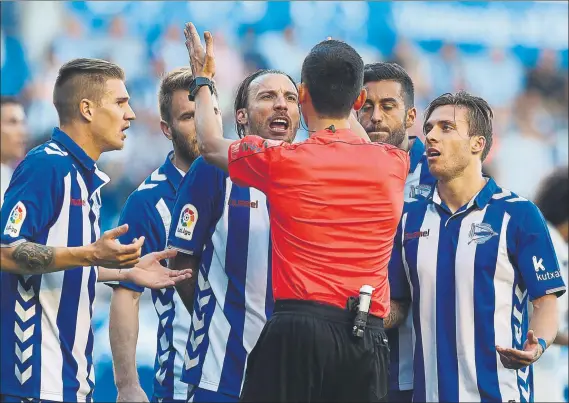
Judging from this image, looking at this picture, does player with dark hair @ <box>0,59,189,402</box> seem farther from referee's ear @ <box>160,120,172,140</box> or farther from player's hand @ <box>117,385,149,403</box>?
referee's ear @ <box>160,120,172,140</box>

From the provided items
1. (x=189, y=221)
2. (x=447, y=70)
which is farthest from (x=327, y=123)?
(x=447, y=70)

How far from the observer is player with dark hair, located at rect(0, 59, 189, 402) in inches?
172

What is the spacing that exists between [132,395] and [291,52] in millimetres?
5432

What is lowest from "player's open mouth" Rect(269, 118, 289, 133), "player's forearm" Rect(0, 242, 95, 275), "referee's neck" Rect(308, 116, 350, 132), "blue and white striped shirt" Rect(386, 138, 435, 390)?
"blue and white striped shirt" Rect(386, 138, 435, 390)

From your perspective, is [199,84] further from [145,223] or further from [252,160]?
[145,223]

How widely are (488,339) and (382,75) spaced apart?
61.1 inches

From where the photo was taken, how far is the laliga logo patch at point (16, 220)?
4410 mm

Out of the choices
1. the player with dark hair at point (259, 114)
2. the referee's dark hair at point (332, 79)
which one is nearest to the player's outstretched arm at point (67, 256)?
the referee's dark hair at point (332, 79)

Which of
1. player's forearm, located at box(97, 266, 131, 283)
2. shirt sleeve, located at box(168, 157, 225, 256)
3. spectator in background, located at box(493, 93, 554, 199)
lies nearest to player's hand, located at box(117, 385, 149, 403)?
player's forearm, located at box(97, 266, 131, 283)

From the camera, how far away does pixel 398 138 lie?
5.85 meters

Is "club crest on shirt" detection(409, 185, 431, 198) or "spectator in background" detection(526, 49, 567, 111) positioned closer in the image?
"club crest on shirt" detection(409, 185, 431, 198)

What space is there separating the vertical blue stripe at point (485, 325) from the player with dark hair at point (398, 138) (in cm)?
39

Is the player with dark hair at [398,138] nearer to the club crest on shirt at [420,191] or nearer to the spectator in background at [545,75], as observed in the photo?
the club crest on shirt at [420,191]

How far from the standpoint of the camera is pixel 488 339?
5.32 meters
